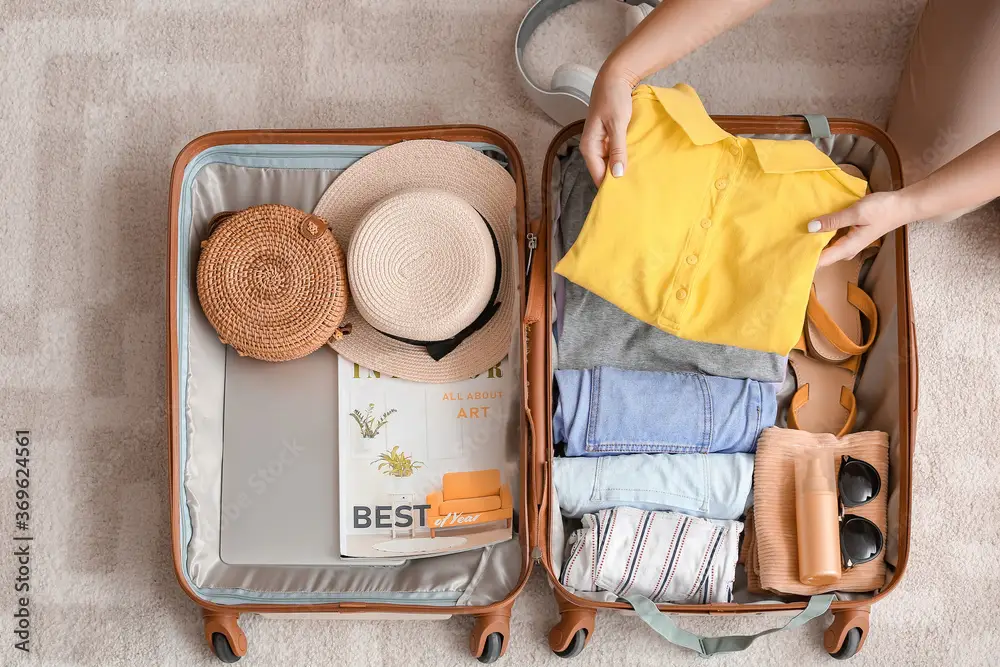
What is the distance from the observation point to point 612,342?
3.86 ft

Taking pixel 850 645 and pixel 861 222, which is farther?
pixel 850 645

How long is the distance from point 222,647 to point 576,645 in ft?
1.83

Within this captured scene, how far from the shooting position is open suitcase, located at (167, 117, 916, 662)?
111 centimetres

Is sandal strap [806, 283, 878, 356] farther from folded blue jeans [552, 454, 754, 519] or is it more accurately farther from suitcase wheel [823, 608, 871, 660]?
suitcase wheel [823, 608, 871, 660]

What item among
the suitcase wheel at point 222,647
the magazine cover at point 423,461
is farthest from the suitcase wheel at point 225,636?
the magazine cover at point 423,461

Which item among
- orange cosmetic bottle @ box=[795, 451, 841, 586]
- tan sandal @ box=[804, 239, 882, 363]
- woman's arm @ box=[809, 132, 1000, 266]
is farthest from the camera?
tan sandal @ box=[804, 239, 882, 363]

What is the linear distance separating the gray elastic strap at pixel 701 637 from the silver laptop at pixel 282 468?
14.8 inches

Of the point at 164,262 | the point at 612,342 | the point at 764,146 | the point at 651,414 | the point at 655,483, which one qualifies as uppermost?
the point at 764,146

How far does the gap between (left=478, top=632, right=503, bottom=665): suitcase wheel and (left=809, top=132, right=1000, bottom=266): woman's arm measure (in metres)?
0.74

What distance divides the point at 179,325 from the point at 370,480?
0.37 metres

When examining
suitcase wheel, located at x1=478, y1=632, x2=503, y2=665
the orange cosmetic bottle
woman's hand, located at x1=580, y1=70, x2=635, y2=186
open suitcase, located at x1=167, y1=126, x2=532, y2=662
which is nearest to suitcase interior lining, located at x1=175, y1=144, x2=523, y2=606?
open suitcase, located at x1=167, y1=126, x2=532, y2=662

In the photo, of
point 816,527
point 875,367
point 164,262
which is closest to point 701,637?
point 816,527

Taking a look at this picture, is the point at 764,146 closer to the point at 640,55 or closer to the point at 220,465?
the point at 640,55

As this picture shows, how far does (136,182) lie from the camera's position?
1363 millimetres
